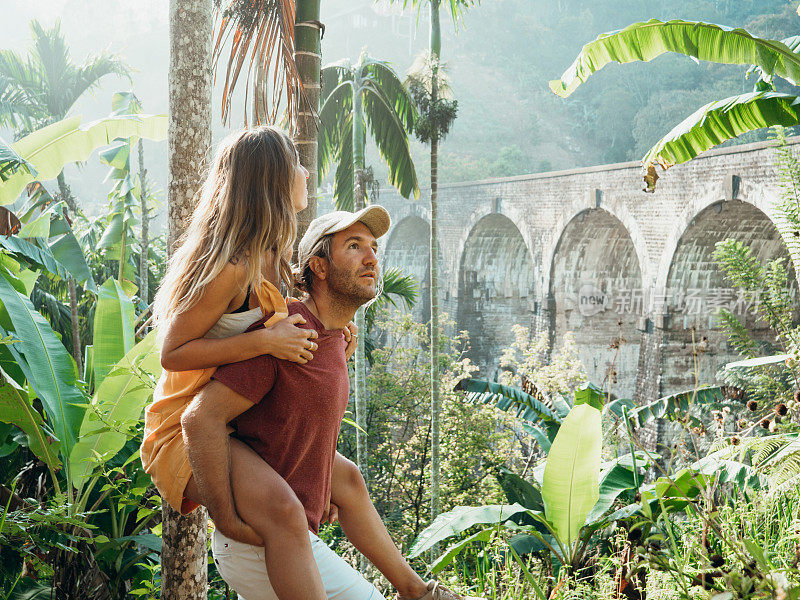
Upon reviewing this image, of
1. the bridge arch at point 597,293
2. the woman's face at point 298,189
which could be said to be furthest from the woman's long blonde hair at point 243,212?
the bridge arch at point 597,293

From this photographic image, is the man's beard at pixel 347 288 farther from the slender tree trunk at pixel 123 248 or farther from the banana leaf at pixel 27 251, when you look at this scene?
the slender tree trunk at pixel 123 248

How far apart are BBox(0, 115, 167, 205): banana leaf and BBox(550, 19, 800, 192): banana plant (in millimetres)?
2186

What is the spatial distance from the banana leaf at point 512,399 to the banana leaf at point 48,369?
11.0 ft

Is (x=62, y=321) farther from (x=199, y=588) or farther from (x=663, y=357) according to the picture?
(x=663, y=357)

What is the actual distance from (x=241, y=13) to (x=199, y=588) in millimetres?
1975

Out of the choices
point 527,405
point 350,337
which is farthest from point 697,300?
point 350,337

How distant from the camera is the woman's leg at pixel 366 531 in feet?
4.90

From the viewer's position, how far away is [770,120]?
3.41 metres

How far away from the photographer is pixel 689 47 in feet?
11.7

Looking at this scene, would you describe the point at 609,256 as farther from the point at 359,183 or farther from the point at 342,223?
the point at 342,223

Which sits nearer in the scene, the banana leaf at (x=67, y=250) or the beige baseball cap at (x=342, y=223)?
the beige baseball cap at (x=342, y=223)

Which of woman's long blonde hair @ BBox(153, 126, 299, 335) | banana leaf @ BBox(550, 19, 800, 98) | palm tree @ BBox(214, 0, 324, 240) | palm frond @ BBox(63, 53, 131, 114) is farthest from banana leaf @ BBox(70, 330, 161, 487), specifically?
palm frond @ BBox(63, 53, 131, 114)

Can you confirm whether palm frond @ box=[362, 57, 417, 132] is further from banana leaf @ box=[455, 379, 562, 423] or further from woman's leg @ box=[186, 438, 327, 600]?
woman's leg @ box=[186, 438, 327, 600]

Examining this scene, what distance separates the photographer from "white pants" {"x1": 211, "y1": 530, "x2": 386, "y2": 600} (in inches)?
51.9
